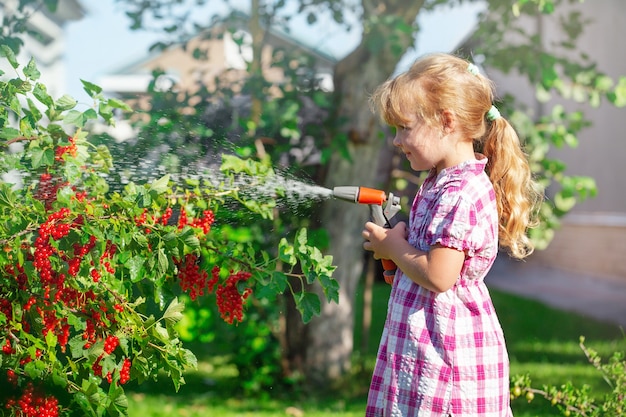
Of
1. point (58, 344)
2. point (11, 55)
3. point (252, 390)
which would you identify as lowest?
point (252, 390)

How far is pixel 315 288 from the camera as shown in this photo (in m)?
4.02

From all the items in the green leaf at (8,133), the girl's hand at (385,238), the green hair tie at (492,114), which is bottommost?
the girl's hand at (385,238)

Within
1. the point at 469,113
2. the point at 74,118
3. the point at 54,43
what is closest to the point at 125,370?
the point at 74,118

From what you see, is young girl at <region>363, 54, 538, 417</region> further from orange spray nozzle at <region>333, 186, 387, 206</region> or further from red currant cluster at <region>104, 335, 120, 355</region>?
red currant cluster at <region>104, 335, 120, 355</region>

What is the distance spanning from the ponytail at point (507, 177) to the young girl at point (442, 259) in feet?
0.25

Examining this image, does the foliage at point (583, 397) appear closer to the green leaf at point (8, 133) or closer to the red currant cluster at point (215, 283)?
the red currant cluster at point (215, 283)

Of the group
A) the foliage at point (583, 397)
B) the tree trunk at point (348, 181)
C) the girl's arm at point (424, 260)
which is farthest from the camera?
the tree trunk at point (348, 181)

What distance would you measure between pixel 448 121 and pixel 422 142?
0.08 metres

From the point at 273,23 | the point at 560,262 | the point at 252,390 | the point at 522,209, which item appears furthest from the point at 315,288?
the point at 560,262

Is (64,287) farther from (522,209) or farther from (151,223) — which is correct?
(522,209)

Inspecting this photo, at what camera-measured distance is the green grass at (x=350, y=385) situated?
3.90 m

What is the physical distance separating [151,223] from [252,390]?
2.54 m

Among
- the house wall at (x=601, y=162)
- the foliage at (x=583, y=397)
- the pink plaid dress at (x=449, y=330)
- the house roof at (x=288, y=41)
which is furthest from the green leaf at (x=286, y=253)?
the house wall at (x=601, y=162)

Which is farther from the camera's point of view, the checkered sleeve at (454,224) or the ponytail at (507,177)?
the ponytail at (507,177)
